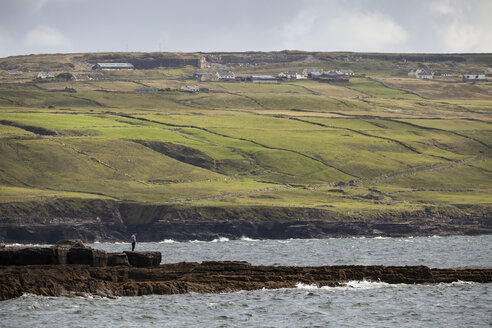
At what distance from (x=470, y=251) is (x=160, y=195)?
253ft

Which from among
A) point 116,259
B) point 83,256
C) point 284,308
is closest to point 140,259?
point 116,259

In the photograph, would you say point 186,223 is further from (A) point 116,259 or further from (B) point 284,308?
(B) point 284,308

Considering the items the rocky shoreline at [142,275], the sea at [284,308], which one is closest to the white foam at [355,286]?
the sea at [284,308]

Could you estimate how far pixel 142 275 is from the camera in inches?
2721

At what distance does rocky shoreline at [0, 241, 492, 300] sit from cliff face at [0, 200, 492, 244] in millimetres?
90819

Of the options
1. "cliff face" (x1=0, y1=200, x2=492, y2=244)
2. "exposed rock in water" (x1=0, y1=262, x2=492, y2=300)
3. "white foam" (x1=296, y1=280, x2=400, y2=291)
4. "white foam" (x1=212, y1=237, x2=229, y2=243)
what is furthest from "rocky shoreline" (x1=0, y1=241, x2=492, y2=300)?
"cliff face" (x1=0, y1=200, x2=492, y2=244)

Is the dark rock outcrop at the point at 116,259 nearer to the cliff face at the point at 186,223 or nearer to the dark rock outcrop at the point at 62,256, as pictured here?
the dark rock outcrop at the point at 62,256

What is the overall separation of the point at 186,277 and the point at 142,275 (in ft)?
11.4

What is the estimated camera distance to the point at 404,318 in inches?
2366

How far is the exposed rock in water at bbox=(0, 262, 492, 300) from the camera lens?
62.3 metres

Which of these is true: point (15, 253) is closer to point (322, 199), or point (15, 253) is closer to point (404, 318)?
point (404, 318)

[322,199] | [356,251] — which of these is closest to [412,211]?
[322,199]

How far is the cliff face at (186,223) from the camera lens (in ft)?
542

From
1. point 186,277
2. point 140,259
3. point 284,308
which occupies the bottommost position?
point 284,308
